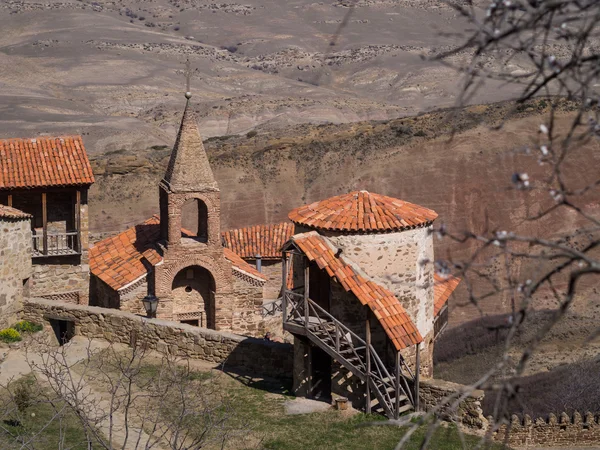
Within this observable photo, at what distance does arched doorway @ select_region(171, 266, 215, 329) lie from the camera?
90.9 ft

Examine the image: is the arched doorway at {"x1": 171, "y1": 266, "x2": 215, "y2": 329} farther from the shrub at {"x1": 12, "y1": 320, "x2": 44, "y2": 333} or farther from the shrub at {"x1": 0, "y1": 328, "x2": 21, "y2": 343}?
the shrub at {"x1": 0, "y1": 328, "x2": 21, "y2": 343}

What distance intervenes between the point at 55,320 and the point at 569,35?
67.5 ft

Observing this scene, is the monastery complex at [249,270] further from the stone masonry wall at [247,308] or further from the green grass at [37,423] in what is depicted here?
the green grass at [37,423]

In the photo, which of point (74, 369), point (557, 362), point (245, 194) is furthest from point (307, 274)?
point (245, 194)

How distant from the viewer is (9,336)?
23.9m

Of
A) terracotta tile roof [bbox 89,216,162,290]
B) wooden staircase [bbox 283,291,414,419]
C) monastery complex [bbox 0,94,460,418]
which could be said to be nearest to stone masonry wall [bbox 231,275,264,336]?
monastery complex [bbox 0,94,460,418]

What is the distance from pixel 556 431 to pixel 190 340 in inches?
311

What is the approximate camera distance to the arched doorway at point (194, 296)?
90.9 ft

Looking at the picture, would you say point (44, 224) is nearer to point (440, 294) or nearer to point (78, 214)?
point (78, 214)

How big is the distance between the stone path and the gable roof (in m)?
5.16

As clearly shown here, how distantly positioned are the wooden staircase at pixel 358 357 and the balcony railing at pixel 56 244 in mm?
9735

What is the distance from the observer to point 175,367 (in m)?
21.0

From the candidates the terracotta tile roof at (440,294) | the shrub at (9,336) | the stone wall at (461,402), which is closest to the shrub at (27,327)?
the shrub at (9,336)

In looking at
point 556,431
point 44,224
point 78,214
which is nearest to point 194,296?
point 78,214
